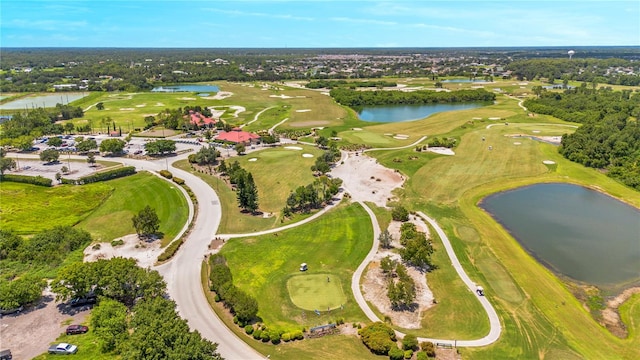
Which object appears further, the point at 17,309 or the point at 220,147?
the point at 220,147

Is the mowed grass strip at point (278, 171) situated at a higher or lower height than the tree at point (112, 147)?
lower

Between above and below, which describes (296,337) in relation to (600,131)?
below

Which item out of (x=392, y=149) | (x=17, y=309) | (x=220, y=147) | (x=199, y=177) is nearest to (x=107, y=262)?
(x=17, y=309)

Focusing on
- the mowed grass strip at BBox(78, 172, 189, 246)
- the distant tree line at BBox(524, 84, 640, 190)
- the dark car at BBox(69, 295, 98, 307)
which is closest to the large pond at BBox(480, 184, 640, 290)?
the distant tree line at BBox(524, 84, 640, 190)

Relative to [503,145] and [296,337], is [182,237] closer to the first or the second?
[296,337]

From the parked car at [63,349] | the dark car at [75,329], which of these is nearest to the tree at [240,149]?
the dark car at [75,329]

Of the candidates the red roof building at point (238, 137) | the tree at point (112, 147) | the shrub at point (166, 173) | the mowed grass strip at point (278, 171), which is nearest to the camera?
the mowed grass strip at point (278, 171)

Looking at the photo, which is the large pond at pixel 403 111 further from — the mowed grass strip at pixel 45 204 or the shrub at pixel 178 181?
the mowed grass strip at pixel 45 204

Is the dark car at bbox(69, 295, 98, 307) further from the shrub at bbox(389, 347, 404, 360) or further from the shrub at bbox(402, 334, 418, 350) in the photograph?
the shrub at bbox(402, 334, 418, 350)
